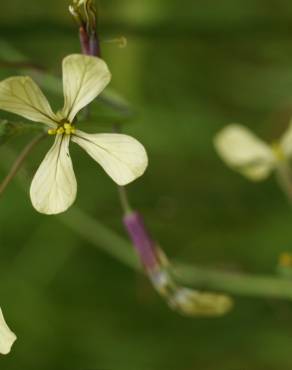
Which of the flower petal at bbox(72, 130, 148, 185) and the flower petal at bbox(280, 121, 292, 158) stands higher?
the flower petal at bbox(72, 130, 148, 185)

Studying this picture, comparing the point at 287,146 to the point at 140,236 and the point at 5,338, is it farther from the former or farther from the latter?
the point at 5,338

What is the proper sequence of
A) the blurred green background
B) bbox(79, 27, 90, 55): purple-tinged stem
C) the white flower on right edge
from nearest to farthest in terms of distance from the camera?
bbox(79, 27, 90, 55): purple-tinged stem
the white flower on right edge
the blurred green background

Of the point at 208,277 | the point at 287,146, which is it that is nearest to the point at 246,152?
the point at 287,146

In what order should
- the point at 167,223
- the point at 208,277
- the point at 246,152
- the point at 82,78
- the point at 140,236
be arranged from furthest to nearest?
the point at 167,223 → the point at 246,152 → the point at 208,277 → the point at 140,236 → the point at 82,78

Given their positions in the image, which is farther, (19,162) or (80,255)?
(80,255)

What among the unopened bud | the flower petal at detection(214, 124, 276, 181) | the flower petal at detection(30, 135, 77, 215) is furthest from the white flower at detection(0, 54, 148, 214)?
the flower petal at detection(214, 124, 276, 181)

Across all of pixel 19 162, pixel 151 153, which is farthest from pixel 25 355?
pixel 19 162

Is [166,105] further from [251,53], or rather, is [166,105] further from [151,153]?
[251,53]

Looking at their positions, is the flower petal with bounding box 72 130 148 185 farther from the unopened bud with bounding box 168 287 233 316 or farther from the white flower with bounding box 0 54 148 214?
the unopened bud with bounding box 168 287 233 316
